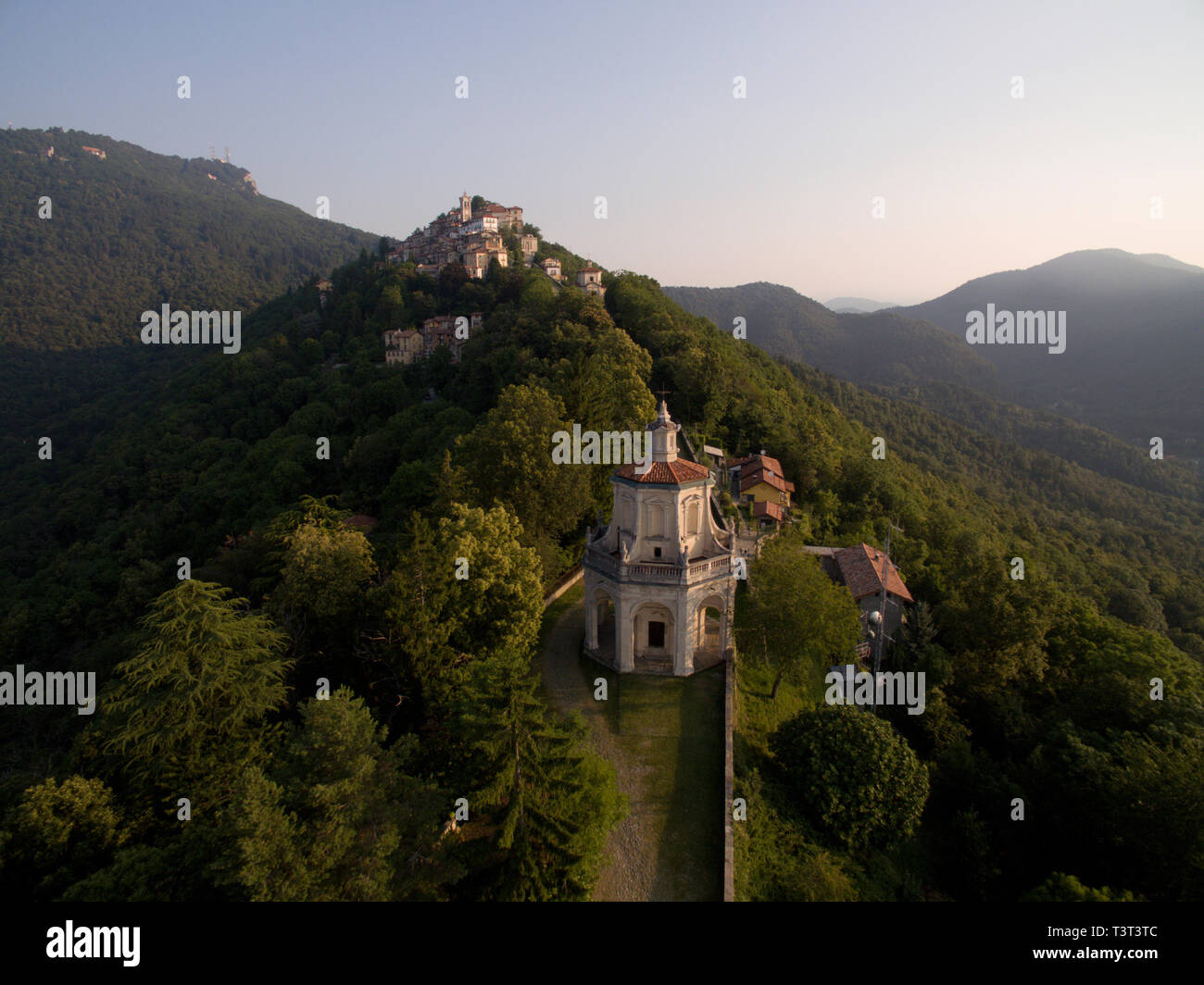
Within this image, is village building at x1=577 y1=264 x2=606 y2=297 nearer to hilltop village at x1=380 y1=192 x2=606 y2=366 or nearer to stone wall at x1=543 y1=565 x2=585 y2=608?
hilltop village at x1=380 y1=192 x2=606 y2=366

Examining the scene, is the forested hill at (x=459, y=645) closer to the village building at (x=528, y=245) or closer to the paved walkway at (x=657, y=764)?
the paved walkway at (x=657, y=764)

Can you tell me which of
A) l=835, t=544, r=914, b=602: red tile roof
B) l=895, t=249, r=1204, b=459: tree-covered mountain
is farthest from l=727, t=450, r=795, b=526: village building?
l=895, t=249, r=1204, b=459: tree-covered mountain

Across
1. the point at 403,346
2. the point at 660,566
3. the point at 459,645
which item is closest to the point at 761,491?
the point at 660,566

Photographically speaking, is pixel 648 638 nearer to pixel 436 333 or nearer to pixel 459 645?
pixel 459 645

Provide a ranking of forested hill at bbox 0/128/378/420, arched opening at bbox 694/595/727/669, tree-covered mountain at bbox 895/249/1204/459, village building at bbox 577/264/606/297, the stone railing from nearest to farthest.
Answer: the stone railing, arched opening at bbox 694/595/727/669, village building at bbox 577/264/606/297, forested hill at bbox 0/128/378/420, tree-covered mountain at bbox 895/249/1204/459

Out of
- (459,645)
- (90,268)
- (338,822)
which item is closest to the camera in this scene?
(338,822)

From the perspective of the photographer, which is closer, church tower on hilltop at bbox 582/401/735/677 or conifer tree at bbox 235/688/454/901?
conifer tree at bbox 235/688/454/901

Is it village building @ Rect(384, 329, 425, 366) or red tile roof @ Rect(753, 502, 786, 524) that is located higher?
village building @ Rect(384, 329, 425, 366)
